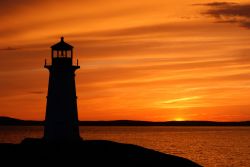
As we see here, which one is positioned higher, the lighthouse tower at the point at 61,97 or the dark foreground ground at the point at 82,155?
the lighthouse tower at the point at 61,97

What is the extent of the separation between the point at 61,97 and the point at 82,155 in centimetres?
692

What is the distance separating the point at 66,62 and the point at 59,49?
1266 mm

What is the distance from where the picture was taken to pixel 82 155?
34.5 metres

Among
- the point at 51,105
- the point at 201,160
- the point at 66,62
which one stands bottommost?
the point at 201,160

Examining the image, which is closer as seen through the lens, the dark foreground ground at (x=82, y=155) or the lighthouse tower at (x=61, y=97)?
the dark foreground ground at (x=82, y=155)

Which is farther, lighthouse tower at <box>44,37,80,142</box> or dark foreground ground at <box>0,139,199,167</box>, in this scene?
lighthouse tower at <box>44,37,80,142</box>

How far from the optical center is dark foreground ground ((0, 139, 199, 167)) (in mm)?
33375

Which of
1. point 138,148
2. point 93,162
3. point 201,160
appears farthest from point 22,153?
point 201,160

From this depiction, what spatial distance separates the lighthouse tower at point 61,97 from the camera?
4009 cm

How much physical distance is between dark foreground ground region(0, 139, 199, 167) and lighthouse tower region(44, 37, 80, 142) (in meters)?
2.57

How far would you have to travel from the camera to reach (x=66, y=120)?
40.5 meters

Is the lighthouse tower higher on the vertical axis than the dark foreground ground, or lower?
higher

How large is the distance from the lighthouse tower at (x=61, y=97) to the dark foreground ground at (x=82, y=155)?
2.57m

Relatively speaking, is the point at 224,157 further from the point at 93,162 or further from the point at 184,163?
the point at 93,162
